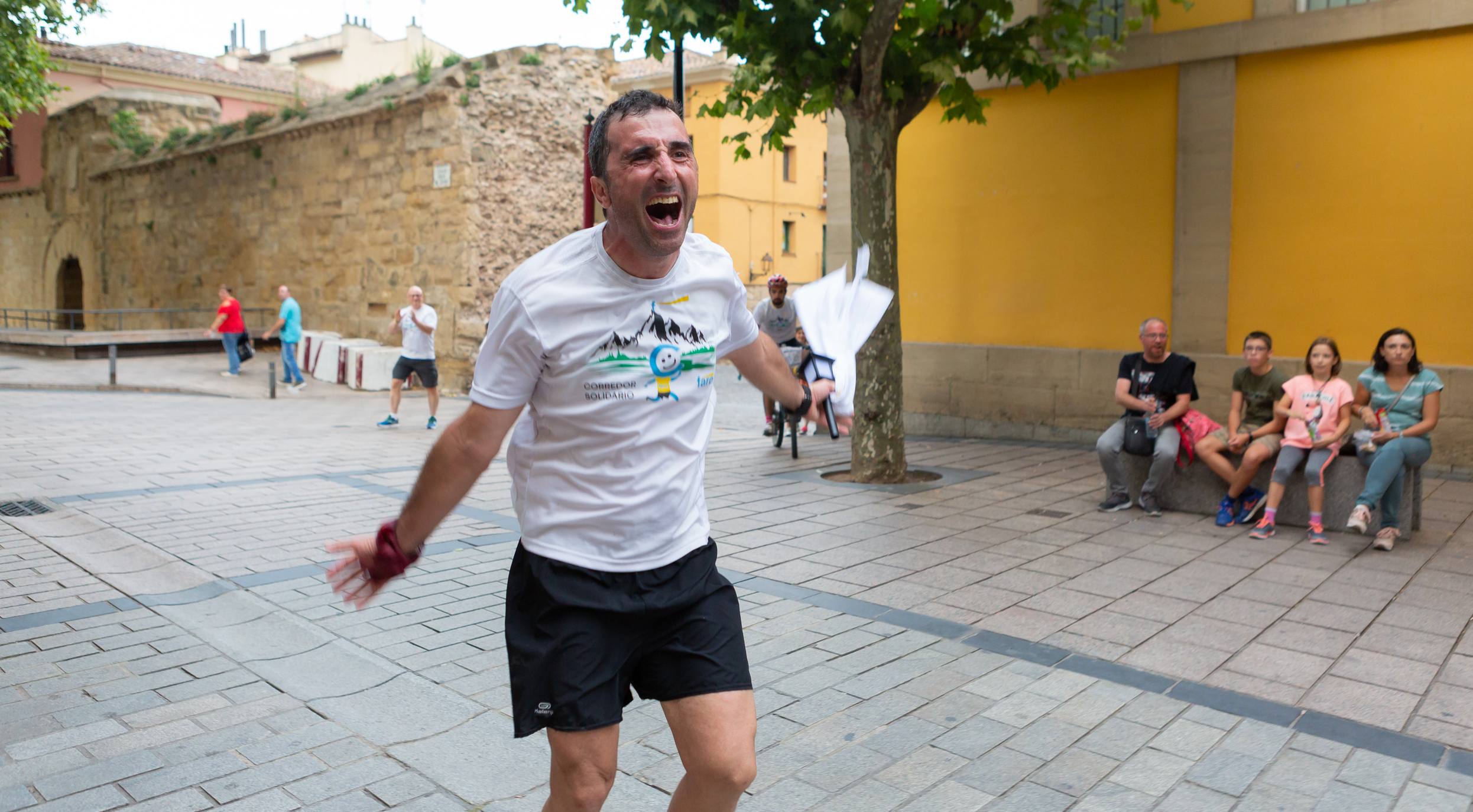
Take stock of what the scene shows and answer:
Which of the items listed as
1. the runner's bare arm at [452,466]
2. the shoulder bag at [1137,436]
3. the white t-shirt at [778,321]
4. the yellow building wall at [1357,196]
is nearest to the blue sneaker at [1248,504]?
the shoulder bag at [1137,436]

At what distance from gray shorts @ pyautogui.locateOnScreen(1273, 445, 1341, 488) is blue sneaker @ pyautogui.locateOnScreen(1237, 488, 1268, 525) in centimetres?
26

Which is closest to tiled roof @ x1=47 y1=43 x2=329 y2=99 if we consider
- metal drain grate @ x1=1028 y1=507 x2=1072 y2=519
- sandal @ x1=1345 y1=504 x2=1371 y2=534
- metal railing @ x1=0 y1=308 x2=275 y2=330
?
metal railing @ x1=0 y1=308 x2=275 y2=330

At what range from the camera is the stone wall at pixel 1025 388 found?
10469 mm

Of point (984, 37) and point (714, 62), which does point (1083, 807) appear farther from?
point (714, 62)

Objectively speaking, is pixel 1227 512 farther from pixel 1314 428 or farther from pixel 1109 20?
pixel 1109 20

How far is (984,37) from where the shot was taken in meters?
9.12

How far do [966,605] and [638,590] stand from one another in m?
3.37

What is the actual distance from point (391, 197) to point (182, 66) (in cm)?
2268

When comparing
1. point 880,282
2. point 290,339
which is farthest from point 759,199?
point 880,282

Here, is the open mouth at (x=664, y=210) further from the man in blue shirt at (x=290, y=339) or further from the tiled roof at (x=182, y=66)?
the tiled roof at (x=182, y=66)

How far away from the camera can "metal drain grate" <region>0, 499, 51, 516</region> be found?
7426 mm

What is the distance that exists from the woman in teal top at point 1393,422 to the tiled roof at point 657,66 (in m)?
32.6

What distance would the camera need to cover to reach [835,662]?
4.48 meters

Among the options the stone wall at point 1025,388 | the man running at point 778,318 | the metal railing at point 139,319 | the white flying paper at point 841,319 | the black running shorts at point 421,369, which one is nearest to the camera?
the white flying paper at point 841,319
